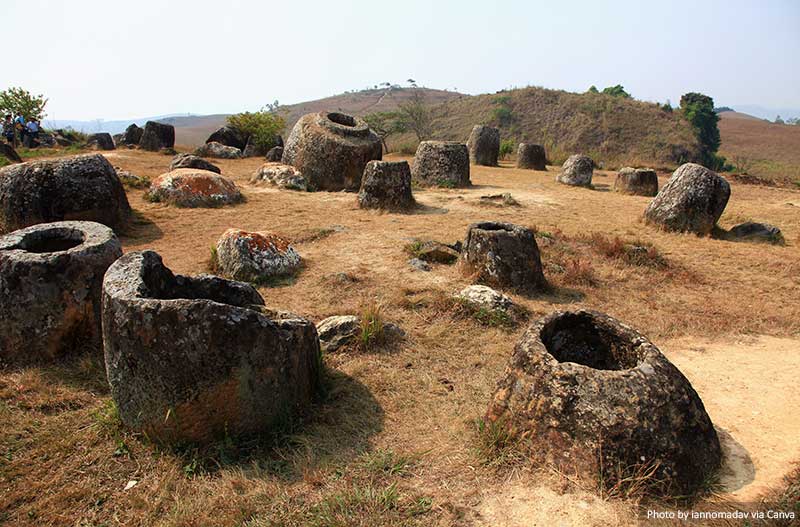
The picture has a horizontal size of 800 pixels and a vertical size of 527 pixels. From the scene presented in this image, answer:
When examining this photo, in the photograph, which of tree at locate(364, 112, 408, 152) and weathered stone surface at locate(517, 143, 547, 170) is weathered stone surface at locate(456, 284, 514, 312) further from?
tree at locate(364, 112, 408, 152)

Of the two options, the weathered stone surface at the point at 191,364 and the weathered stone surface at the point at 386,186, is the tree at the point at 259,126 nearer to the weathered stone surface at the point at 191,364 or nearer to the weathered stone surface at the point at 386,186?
the weathered stone surface at the point at 386,186

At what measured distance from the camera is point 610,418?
2.73 meters

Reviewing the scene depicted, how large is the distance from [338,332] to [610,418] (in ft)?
8.50

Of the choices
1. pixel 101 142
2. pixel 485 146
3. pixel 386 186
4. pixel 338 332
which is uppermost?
pixel 485 146

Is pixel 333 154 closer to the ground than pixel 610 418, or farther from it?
farther from it

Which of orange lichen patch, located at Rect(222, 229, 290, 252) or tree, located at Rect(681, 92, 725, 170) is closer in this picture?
orange lichen patch, located at Rect(222, 229, 290, 252)

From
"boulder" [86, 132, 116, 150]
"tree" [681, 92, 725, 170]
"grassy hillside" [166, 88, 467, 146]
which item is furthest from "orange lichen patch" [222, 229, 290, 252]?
"grassy hillside" [166, 88, 467, 146]

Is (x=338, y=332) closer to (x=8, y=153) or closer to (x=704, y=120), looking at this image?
(x=8, y=153)

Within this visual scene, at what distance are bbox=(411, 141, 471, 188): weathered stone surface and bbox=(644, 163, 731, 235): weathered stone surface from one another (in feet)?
18.6

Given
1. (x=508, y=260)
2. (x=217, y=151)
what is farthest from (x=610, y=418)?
(x=217, y=151)

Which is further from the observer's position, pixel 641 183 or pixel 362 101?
pixel 362 101

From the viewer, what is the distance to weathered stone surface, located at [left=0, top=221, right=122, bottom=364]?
400 cm

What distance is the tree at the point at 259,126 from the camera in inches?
827

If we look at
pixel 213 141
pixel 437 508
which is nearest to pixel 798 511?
pixel 437 508
